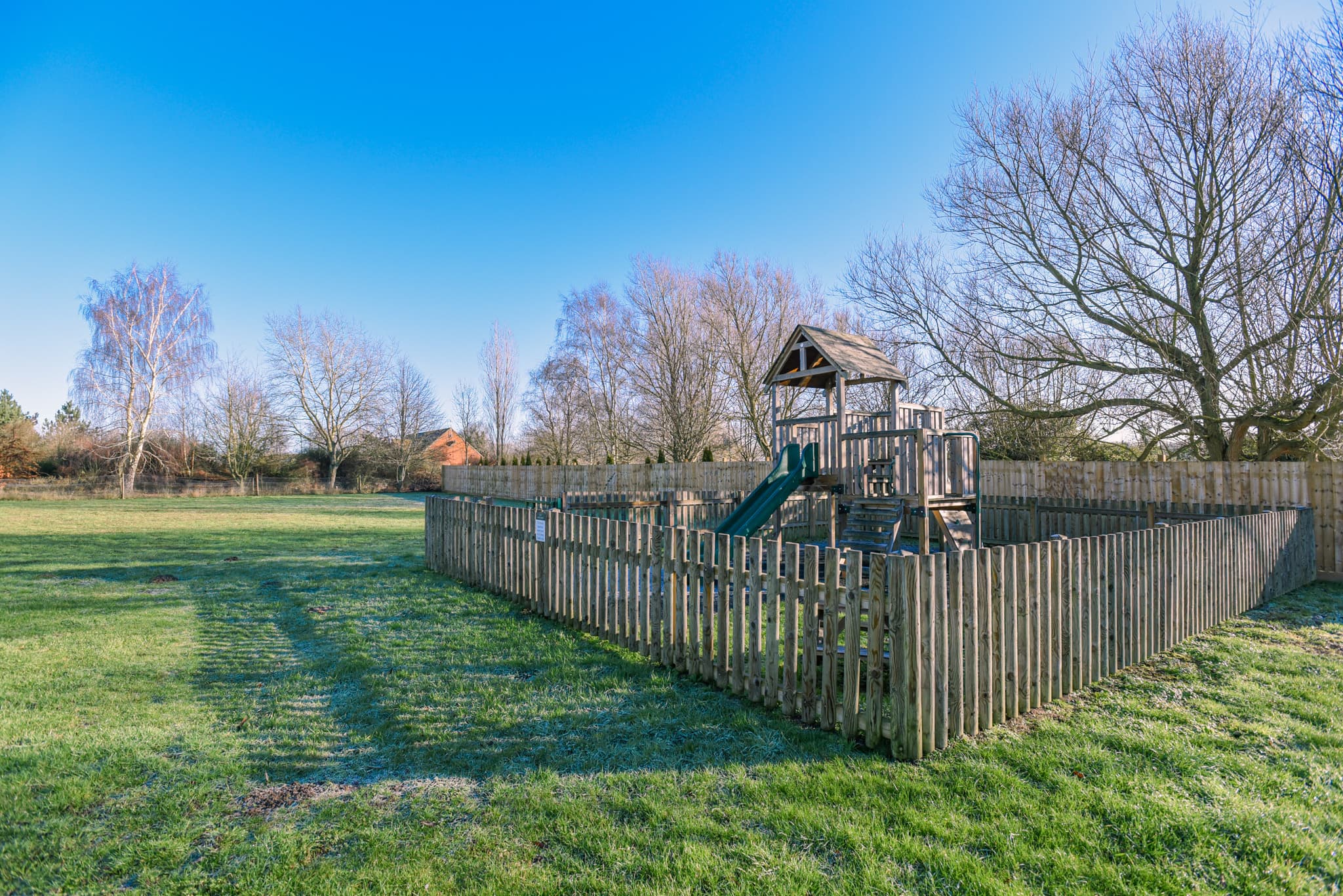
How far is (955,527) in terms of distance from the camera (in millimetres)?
11594

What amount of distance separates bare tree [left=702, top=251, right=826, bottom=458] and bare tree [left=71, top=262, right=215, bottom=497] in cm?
3021

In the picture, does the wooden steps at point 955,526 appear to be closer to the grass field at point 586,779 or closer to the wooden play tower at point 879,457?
the wooden play tower at point 879,457

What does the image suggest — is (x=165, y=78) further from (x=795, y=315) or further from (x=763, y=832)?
(x=795, y=315)

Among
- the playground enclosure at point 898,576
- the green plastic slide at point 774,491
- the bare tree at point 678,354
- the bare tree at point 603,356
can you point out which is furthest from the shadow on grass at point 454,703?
the bare tree at point 603,356

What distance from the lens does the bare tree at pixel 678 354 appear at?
3297cm

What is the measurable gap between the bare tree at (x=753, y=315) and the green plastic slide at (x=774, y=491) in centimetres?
1859

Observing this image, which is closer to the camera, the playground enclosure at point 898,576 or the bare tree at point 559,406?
the playground enclosure at point 898,576

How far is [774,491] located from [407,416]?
150 ft

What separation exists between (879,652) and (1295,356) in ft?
49.3

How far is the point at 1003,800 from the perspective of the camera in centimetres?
326

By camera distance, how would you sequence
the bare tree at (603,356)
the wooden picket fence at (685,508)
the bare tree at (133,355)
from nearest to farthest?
the wooden picket fence at (685,508), the bare tree at (133,355), the bare tree at (603,356)

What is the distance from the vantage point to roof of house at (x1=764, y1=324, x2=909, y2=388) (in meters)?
13.4

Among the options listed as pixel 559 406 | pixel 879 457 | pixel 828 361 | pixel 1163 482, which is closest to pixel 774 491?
pixel 879 457

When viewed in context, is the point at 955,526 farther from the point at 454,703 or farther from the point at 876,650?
the point at 454,703
